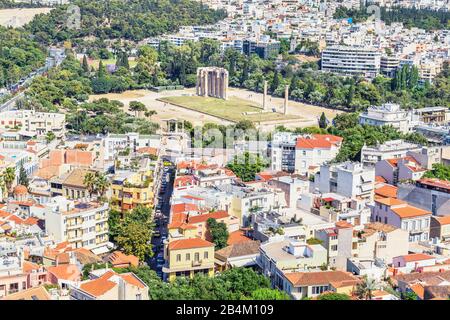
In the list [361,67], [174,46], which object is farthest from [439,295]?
[174,46]

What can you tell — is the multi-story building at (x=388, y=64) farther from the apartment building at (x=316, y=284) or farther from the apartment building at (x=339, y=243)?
the apartment building at (x=316, y=284)

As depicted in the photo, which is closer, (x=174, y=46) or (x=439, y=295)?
→ (x=439, y=295)

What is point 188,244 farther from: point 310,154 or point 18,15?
point 18,15

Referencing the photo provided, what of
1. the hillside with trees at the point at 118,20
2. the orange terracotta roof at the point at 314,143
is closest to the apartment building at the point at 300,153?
the orange terracotta roof at the point at 314,143

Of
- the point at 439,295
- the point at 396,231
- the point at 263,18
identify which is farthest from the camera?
the point at 263,18

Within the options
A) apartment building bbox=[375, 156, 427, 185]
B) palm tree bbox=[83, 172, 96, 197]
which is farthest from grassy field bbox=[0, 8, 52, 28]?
apartment building bbox=[375, 156, 427, 185]

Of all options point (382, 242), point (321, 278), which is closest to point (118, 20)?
point (382, 242)

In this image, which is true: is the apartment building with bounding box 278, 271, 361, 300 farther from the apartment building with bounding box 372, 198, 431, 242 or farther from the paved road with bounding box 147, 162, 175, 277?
the apartment building with bounding box 372, 198, 431, 242
